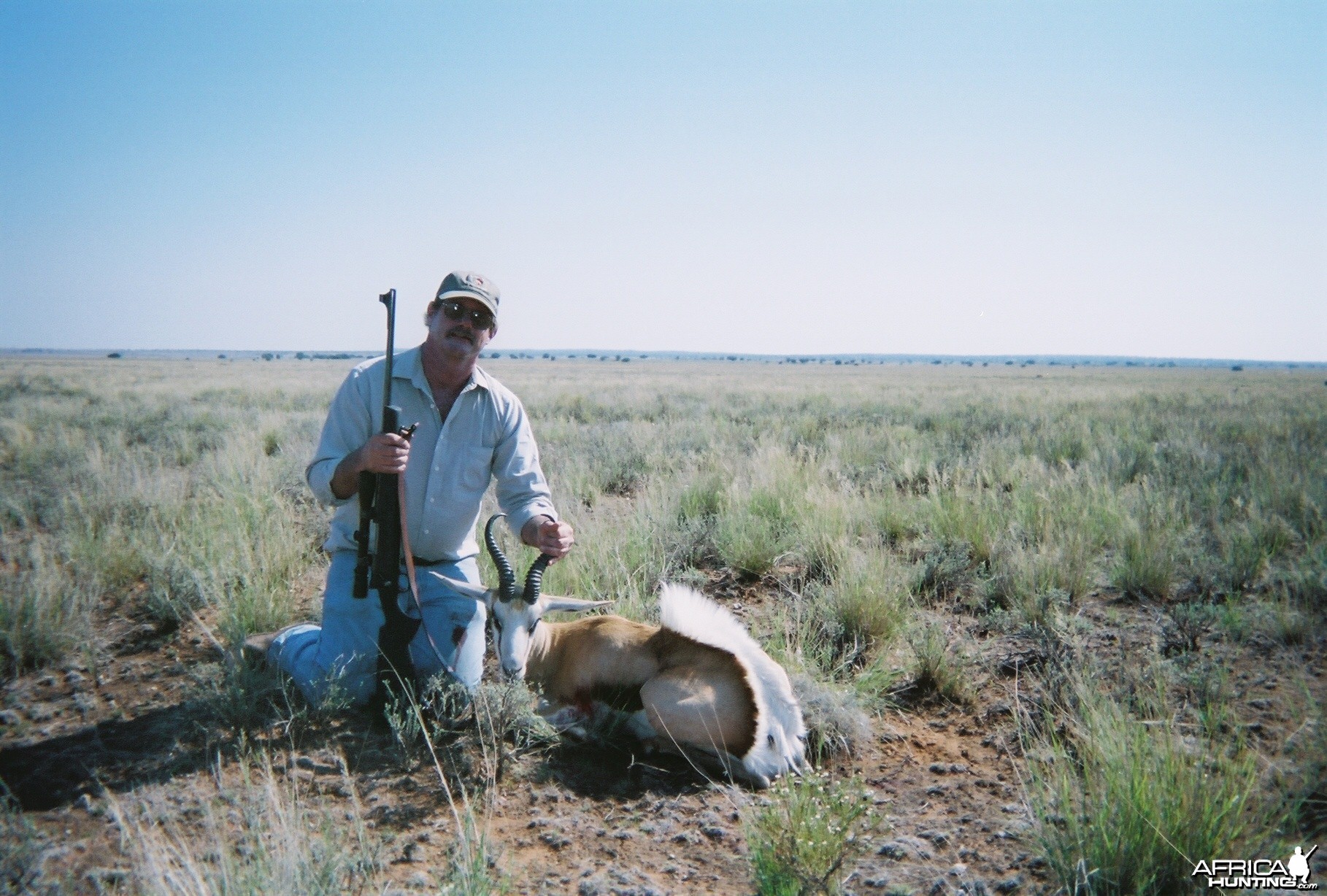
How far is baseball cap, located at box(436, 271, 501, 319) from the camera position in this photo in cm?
421

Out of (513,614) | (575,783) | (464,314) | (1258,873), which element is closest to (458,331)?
(464,314)

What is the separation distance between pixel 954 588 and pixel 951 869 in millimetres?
3474

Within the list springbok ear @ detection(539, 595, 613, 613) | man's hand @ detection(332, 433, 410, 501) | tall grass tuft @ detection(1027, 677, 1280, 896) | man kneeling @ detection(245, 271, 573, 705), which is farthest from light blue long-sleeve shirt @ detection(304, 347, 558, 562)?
tall grass tuft @ detection(1027, 677, 1280, 896)

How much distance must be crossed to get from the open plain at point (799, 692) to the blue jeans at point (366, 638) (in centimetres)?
18

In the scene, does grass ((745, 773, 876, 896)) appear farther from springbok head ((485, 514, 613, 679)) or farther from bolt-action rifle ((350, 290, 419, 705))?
bolt-action rifle ((350, 290, 419, 705))

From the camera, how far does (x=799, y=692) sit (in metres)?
4.11

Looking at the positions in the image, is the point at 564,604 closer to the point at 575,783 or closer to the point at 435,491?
the point at 575,783

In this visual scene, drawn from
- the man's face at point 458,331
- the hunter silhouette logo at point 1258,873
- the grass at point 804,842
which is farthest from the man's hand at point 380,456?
the hunter silhouette logo at point 1258,873

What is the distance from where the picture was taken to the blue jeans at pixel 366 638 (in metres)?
4.01

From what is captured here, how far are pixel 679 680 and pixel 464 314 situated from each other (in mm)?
2483

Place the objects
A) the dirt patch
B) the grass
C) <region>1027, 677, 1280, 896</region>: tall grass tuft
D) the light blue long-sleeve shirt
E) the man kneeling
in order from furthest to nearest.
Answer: the light blue long-sleeve shirt < the man kneeling < the dirt patch < the grass < <region>1027, 677, 1280, 896</region>: tall grass tuft

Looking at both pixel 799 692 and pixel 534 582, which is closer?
pixel 534 582

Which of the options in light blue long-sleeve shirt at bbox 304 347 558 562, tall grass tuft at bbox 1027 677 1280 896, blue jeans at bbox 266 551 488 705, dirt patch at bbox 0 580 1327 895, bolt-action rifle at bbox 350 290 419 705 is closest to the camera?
tall grass tuft at bbox 1027 677 1280 896

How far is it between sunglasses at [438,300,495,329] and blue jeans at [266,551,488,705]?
1.54 meters
